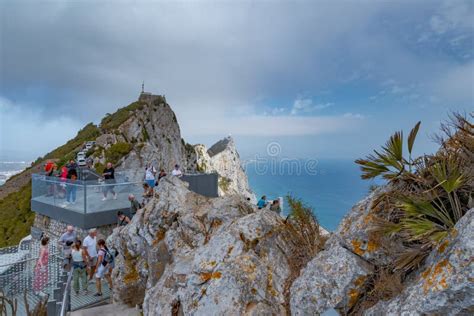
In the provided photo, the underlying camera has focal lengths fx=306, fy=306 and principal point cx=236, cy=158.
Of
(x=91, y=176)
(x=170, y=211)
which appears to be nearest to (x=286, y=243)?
(x=170, y=211)

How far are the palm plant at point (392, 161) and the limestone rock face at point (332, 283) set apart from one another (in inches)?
51.0

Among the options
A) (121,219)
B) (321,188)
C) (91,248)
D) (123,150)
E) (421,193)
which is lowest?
(321,188)

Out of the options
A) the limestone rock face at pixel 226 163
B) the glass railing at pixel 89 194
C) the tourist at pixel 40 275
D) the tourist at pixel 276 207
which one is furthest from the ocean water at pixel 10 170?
the tourist at pixel 276 207

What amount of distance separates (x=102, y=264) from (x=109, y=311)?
152cm

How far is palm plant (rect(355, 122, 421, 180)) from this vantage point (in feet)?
14.8

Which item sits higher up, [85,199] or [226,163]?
[85,199]

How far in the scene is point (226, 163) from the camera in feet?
339

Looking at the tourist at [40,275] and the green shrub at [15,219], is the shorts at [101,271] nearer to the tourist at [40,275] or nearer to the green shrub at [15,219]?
the tourist at [40,275]

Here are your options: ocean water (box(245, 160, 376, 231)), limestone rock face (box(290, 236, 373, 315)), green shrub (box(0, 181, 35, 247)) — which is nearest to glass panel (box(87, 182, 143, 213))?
ocean water (box(245, 160, 376, 231))

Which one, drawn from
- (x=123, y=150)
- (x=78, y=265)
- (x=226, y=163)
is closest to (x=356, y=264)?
(x=78, y=265)

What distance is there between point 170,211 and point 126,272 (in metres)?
2.66

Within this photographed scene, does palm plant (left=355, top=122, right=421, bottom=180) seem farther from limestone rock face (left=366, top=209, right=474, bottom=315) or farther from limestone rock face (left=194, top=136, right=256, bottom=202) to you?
limestone rock face (left=194, top=136, right=256, bottom=202)

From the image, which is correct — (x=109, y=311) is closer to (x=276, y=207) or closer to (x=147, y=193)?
(x=147, y=193)

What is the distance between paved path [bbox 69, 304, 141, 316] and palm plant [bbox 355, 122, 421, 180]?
26.4 feet
